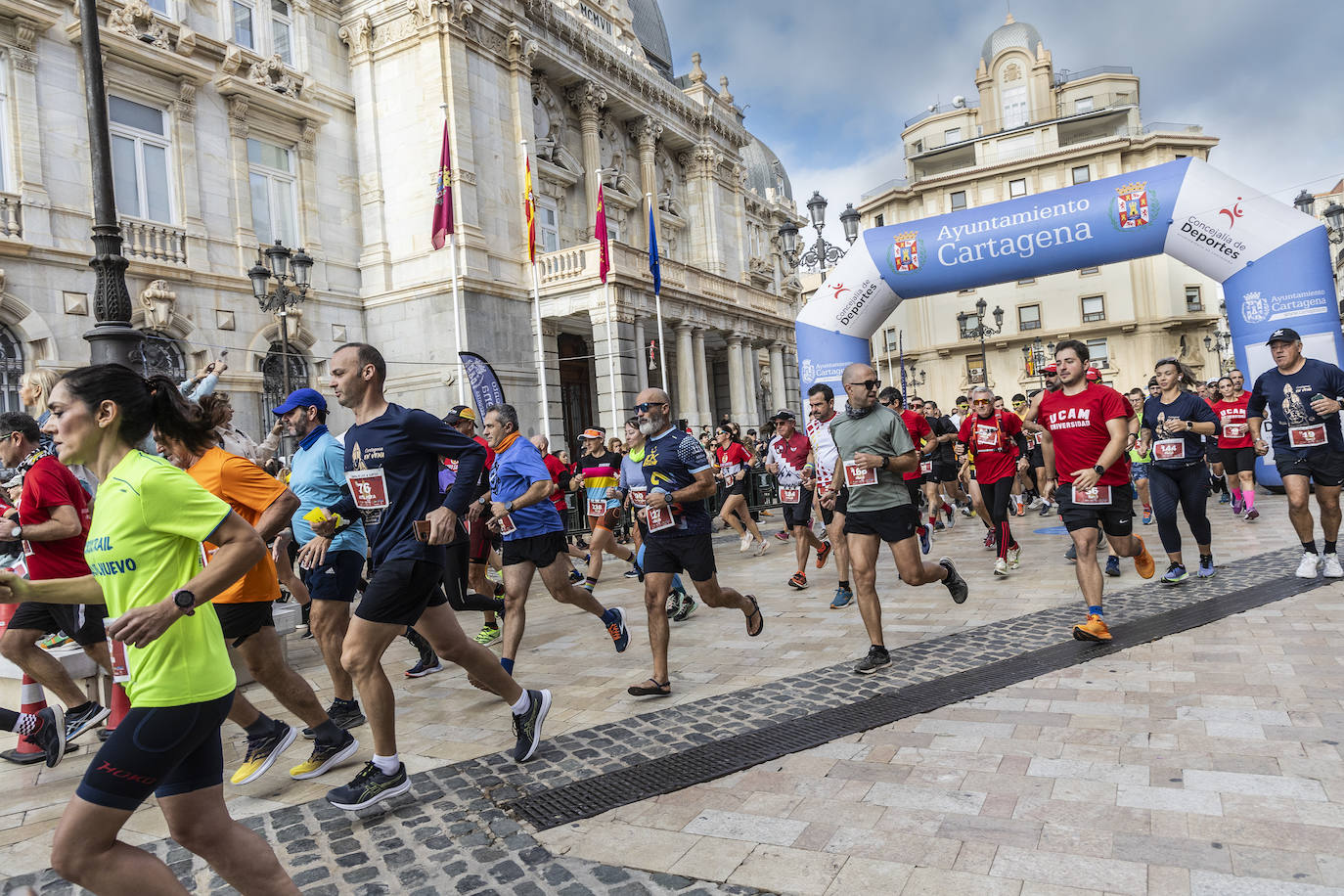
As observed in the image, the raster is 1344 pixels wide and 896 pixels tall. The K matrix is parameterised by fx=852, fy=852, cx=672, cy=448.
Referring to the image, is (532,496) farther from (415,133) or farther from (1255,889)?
(415,133)

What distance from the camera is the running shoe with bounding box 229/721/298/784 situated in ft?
13.9

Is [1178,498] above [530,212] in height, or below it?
below

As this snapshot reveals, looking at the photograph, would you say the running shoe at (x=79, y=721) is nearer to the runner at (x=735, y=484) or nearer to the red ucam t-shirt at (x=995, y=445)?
the runner at (x=735, y=484)

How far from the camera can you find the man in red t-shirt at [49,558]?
4.58 meters

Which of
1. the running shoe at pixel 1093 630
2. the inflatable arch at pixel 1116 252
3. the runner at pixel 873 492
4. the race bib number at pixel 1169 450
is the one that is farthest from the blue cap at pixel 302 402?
the inflatable arch at pixel 1116 252

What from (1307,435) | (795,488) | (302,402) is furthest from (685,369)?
(302,402)

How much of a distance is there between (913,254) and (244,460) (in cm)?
1484

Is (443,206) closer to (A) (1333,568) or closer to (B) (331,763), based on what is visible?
(B) (331,763)

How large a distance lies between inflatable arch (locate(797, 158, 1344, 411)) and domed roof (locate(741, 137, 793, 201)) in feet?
99.5

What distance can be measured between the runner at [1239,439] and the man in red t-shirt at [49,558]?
12.9 m

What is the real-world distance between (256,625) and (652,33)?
3547cm

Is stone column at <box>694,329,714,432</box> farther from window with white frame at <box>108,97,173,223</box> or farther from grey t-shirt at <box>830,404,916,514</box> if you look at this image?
grey t-shirt at <box>830,404,916,514</box>

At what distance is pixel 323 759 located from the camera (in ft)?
14.5

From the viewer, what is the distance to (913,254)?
16.8m
